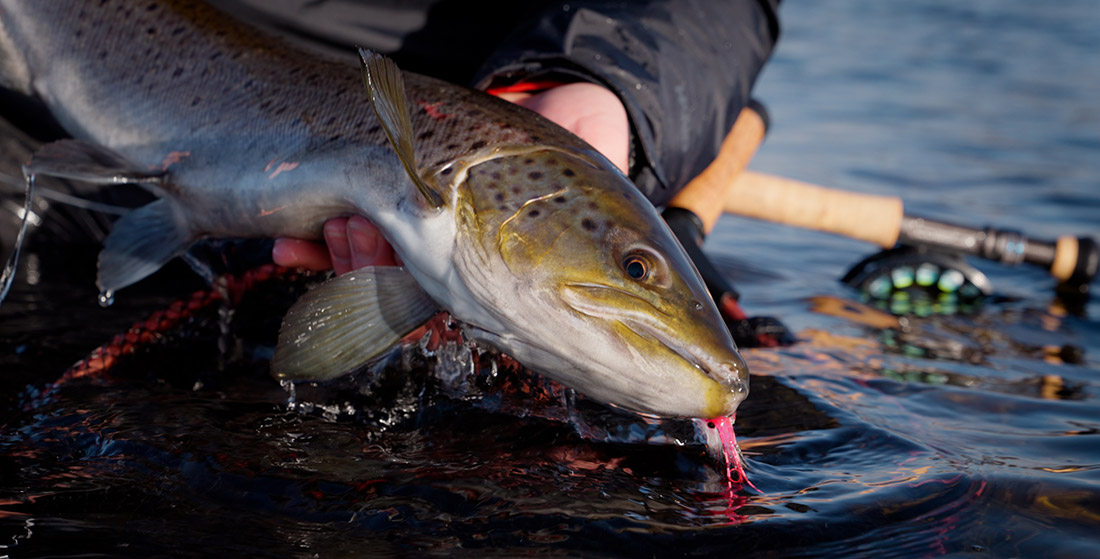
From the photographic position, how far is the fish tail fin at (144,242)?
2.85 metres

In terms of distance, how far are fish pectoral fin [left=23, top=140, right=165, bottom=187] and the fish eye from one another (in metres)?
1.44

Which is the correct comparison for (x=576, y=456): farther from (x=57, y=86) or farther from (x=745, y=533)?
(x=57, y=86)

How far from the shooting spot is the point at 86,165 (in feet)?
9.28

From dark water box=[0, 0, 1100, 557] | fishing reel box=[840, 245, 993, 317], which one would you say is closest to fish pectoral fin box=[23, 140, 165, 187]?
dark water box=[0, 0, 1100, 557]

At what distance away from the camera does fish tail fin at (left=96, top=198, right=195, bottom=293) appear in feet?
9.34

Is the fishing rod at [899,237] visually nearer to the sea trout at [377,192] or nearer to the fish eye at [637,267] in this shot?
the sea trout at [377,192]

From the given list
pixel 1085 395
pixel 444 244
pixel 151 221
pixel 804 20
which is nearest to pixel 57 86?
pixel 151 221

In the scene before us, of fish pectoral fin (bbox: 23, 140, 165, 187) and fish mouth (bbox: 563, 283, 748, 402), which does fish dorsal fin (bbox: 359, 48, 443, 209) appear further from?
fish pectoral fin (bbox: 23, 140, 165, 187)

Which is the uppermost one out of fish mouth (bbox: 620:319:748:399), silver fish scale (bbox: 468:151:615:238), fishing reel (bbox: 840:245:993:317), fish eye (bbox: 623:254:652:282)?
silver fish scale (bbox: 468:151:615:238)

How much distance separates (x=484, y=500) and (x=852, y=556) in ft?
2.52

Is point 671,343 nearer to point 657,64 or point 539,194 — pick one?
point 539,194

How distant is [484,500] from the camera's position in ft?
7.06

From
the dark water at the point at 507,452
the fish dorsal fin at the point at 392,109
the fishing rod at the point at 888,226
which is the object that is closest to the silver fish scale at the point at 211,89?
the fish dorsal fin at the point at 392,109

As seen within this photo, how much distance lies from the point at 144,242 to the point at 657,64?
5.35ft
